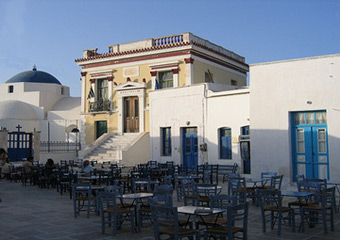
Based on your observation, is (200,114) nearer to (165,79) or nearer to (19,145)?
(165,79)

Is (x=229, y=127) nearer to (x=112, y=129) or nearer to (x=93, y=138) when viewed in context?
(x=112, y=129)

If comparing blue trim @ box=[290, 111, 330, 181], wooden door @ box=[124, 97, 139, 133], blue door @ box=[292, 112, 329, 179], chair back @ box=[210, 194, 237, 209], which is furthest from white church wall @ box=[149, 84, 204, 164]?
chair back @ box=[210, 194, 237, 209]

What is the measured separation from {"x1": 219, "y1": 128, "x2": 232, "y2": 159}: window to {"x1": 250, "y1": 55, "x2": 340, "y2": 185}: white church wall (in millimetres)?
4710

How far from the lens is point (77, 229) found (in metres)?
8.40

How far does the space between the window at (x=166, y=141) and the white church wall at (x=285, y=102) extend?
27.0 feet

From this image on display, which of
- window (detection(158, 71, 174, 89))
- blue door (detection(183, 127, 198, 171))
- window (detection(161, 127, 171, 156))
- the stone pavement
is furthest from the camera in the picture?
window (detection(158, 71, 174, 89))

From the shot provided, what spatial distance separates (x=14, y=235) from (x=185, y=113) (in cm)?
1482

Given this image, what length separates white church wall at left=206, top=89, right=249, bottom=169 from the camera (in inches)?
763

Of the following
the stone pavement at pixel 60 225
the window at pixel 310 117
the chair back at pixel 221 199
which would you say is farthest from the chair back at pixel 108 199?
the window at pixel 310 117

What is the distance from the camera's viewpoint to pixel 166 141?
23.3 metres

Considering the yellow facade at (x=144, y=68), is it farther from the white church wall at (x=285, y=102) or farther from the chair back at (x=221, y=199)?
the chair back at (x=221, y=199)

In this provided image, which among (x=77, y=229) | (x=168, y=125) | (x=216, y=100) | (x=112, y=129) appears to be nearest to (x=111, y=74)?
(x=112, y=129)

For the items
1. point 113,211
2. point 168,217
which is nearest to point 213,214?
point 168,217

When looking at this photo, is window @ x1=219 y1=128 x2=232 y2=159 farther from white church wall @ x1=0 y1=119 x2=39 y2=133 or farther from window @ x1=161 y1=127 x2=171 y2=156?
white church wall @ x1=0 y1=119 x2=39 y2=133
